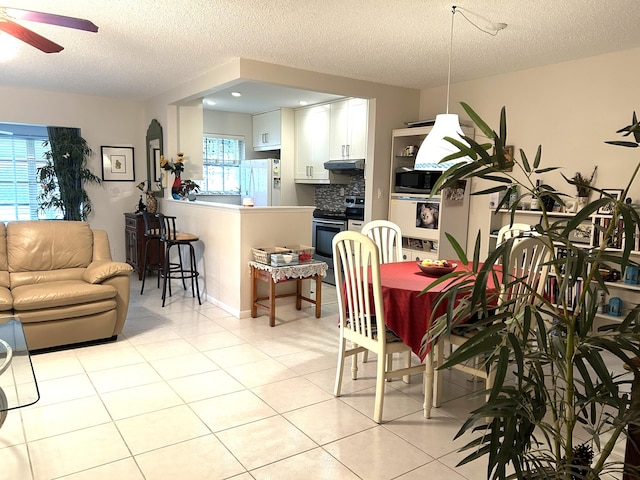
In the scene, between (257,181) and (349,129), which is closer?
(349,129)

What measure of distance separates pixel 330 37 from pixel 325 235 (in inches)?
115

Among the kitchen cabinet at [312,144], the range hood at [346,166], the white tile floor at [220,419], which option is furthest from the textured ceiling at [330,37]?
the white tile floor at [220,419]

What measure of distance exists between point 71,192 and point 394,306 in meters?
5.27

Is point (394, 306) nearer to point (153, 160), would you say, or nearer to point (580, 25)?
point (580, 25)

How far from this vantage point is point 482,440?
1392 millimetres

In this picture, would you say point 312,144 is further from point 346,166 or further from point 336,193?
point 346,166

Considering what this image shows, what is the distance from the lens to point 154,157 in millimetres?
6473

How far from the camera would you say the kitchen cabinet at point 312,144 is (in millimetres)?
6594

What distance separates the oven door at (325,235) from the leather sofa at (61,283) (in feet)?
8.84

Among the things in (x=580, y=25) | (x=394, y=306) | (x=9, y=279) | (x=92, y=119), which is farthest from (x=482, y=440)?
(x=92, y=119)

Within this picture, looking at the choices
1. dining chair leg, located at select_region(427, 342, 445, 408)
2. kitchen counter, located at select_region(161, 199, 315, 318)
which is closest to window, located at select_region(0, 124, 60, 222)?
kitchen counter, located at select_region(161, 199, 315, 318)

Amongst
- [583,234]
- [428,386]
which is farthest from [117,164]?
[583,234]

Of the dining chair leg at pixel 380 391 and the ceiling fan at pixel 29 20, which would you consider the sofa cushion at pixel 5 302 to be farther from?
the dining chair leg at pixel 380 391

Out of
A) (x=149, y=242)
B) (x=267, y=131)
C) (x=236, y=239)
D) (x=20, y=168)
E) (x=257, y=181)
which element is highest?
(x=267, y=131)
